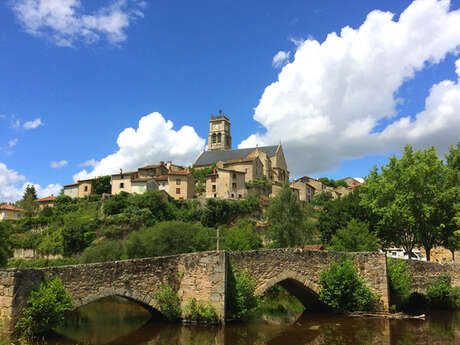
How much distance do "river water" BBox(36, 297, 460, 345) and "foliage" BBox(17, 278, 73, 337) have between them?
0.72m

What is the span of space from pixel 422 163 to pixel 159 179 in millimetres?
41852

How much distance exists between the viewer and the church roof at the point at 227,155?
77.6 meters

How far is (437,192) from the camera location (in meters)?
27.8

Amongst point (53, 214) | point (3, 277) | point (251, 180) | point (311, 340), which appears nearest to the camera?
point (3, 277)

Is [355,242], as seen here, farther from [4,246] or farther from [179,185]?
[179,185]

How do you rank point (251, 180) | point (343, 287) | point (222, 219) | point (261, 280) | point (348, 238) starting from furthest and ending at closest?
point (251, 180), point (222, 219), point (348, 238), point (343, 287), point (261, 280)

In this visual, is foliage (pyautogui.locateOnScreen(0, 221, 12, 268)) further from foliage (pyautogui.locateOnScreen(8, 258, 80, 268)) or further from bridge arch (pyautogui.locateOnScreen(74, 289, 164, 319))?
bridge arch (pyautogui.locateOnScreen(74, 289, 164, 319))

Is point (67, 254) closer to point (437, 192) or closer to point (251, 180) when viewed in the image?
point (251, 180)

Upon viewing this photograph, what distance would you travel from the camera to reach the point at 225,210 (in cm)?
5278

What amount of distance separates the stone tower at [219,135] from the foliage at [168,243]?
68.9m

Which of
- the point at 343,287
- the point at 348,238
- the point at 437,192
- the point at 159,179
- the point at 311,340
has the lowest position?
the point at 311,340

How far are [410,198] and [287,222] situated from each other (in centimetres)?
1051

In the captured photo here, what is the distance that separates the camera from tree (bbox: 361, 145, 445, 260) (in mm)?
27438

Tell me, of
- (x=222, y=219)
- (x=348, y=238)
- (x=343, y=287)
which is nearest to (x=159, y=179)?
(x=222, y=219)
